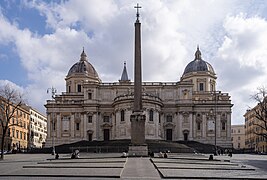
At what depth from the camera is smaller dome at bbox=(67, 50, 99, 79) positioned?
10400 centimetres

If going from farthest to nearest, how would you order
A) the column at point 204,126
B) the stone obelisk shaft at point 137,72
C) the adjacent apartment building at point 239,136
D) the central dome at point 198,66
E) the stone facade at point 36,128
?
the adjacent apartment building at point 239,136 < the stone facade at point 36,128 < the central dome at point 198,66 < the column at point 204,126 < the stone obelisk shaft at point 137,72

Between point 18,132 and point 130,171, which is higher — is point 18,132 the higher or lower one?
the lower one

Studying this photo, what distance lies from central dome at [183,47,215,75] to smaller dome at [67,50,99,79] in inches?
943

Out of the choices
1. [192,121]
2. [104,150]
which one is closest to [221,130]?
[192,121]

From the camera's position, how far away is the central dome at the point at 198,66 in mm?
102125

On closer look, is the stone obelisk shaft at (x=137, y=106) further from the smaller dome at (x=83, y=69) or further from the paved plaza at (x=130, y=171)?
the smaller dome at (x=83, y=69)

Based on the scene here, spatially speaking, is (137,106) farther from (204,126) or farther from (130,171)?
(204,126)

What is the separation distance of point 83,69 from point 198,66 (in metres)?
29.2

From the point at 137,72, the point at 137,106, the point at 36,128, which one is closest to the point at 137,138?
the point at 137,106

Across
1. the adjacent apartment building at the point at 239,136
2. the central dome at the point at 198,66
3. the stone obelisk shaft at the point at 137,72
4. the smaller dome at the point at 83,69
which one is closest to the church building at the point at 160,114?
the central dome at the point at 198,66

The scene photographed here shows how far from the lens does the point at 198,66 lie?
103 m

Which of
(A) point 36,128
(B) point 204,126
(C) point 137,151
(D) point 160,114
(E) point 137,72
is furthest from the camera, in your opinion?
(A) point 36,128

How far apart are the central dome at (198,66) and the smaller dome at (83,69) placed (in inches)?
943

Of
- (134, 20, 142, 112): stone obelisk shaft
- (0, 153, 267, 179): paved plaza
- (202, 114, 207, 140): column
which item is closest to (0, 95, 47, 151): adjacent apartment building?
(202, 114, 207, 140): column
